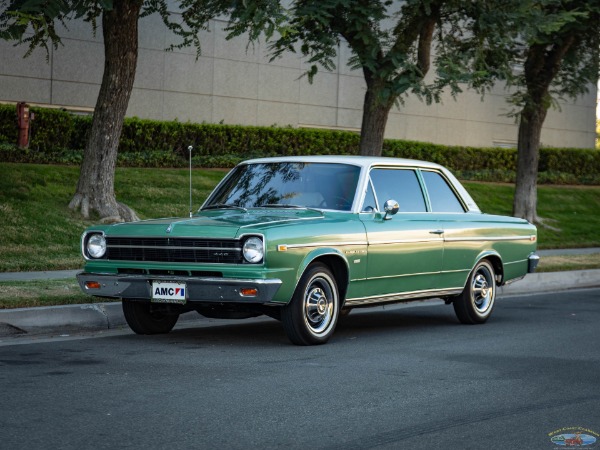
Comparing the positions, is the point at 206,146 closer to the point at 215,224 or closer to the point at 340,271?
the point at 340,271

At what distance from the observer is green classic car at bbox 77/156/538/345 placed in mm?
9039

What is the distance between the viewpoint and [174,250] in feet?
30.4

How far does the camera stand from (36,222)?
1738cm

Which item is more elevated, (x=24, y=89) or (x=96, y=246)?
(x=24, y=89)

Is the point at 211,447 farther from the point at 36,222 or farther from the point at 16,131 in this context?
the point at 16,131

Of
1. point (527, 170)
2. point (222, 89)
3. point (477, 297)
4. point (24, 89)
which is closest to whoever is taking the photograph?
point (477, 297)

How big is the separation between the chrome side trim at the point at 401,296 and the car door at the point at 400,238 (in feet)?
0.13

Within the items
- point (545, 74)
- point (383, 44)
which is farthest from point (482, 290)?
point (545, 74)

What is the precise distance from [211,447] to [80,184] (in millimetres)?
13139

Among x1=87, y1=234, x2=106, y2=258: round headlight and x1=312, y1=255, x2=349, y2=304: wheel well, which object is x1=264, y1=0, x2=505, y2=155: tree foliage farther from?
x1=87, y1=234, x2=106, y2=258: round headlight

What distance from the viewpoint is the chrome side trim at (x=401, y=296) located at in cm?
1002

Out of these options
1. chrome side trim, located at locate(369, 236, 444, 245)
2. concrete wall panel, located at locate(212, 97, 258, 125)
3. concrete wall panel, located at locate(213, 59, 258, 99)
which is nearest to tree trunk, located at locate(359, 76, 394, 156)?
chrome side trim, located at locate(369, 236, 444, 245)

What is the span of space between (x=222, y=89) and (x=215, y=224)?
18487 millimetres

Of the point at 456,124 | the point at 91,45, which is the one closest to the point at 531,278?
the point at 91,45
